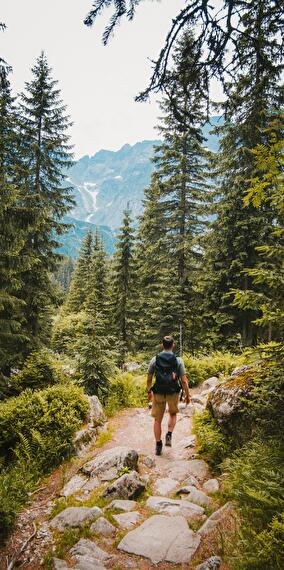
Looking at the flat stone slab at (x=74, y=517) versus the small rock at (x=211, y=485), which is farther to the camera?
the small rock at (x=211, y=485)

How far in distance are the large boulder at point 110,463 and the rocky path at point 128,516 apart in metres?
0.02

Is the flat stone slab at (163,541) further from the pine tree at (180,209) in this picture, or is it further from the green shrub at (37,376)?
the pine tree at (180,209)

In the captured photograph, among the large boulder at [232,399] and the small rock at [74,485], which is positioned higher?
the large boulder at [232,399]

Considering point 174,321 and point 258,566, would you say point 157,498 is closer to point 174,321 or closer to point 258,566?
point 258,566

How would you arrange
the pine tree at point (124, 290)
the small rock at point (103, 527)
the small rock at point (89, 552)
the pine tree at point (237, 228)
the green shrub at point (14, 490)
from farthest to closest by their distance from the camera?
the pine tree at point (124, 290)
the pine tree at point (237, 228)
the green shrub at point (14, 490)
the small rock at point (103, 527)
the small rock at point (89, 552)

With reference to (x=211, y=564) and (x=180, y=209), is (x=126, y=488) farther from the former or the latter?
(x=180, y=209)

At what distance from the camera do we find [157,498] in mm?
4980

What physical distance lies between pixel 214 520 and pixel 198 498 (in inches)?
34.6

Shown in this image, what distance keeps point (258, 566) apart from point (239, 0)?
499 cm

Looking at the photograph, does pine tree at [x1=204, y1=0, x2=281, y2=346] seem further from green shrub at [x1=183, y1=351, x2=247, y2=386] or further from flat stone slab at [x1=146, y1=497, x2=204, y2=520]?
flat stone slab at [x1=146, y1=497, x2=204, y2=520]

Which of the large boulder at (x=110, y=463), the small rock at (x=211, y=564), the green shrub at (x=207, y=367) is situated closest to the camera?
the small rock at (x=211, y=564)

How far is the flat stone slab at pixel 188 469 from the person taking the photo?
5680mm

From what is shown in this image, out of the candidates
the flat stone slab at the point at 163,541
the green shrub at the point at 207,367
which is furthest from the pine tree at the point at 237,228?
the flat stone slab at the point at 163,541

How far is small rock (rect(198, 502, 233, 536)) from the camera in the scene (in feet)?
12.6
